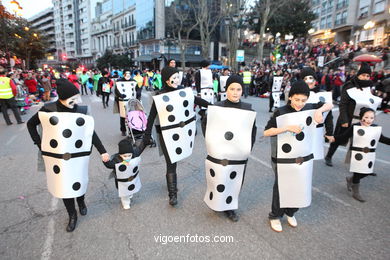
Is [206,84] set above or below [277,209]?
above

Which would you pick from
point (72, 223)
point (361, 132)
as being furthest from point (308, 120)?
point (72, 223)

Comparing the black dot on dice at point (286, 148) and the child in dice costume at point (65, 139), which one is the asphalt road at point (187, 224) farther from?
the black dot on dice at point (286, 148)

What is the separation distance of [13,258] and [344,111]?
198 inches

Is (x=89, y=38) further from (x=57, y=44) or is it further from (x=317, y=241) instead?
(x=317, y=241)

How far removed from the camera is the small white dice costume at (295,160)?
105 inches

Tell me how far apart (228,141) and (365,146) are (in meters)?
2.17

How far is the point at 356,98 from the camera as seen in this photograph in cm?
425

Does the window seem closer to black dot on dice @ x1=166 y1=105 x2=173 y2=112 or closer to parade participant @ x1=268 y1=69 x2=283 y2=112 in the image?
parade participant @ x1=268 y1=69 x2=283 y2=112

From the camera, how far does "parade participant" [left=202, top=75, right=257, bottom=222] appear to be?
274 centimetres

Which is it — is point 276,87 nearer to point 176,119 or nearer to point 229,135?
point 176,119

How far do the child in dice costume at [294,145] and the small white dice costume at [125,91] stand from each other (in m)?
5.07

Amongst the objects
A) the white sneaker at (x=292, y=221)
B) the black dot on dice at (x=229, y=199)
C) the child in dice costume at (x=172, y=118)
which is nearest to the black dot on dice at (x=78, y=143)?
the child in dice costume at (x=172, y=118)

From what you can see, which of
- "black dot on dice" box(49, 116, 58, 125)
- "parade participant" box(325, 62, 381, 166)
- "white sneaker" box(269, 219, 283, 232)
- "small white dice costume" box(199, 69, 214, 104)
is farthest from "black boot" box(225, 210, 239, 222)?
"small white dice costume" box(199, 69, 214, 104)

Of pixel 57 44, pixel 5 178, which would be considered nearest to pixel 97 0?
pixel 57 44
